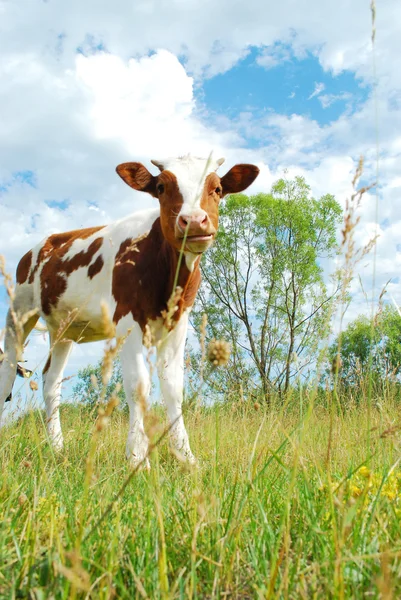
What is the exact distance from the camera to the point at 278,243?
927 inches

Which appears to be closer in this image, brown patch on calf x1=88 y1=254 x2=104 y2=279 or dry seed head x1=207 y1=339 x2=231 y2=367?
dry seed head x1=207 y1=339 x2=231 y2=367

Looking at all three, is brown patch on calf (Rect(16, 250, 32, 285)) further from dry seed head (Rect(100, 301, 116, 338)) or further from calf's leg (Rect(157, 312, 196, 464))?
dry seed head (Rect(100, 301, 116, 338))

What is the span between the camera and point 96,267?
5984 millimetres

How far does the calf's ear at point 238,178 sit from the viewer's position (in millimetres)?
5273

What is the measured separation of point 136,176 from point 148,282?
1025 mm

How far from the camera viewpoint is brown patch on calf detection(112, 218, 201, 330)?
4883 millimetres

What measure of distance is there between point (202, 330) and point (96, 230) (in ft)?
18.0

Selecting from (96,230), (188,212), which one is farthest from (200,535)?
(96,230)

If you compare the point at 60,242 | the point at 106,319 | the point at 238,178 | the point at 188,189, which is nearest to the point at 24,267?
the point at 60,242

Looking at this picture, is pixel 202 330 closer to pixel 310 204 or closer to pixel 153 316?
pixel 153 316

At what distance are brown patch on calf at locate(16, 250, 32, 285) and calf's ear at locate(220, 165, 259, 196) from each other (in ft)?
11.0

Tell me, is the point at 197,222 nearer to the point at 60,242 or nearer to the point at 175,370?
the point at 175,370

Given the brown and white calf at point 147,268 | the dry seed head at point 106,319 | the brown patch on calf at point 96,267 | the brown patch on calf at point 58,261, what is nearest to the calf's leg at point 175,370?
the brown and white calf at point 147,268

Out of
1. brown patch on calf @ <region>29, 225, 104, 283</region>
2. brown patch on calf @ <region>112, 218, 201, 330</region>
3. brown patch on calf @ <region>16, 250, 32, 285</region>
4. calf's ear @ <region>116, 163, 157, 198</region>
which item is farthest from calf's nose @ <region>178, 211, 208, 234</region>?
brown patch on calf @ <region>16, 250, 32, 285</region>
